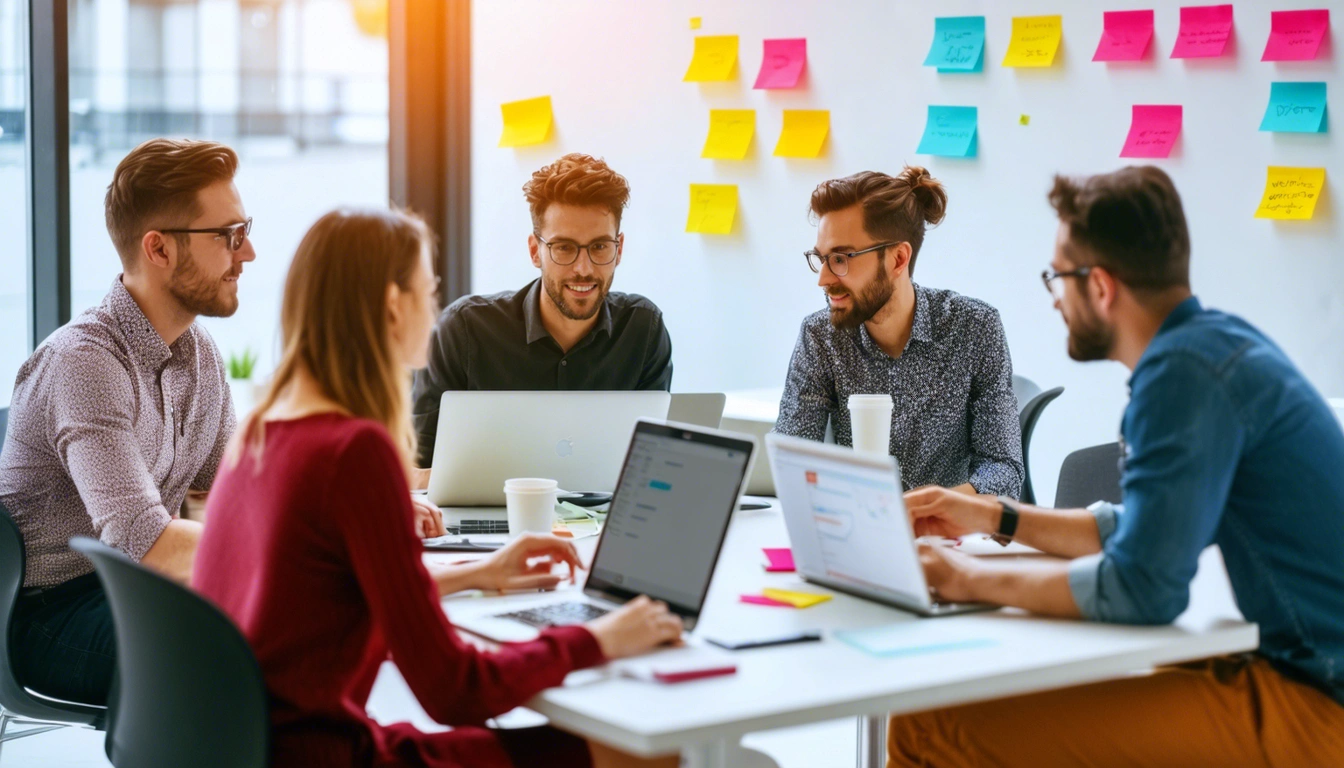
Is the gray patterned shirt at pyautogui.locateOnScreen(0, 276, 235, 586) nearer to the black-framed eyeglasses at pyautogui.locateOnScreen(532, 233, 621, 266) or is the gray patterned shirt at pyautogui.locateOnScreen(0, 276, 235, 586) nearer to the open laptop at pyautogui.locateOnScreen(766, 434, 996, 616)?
the black-framed eyeglasses at pyautogui.locateOnScreen(532, 233, 621, 266)

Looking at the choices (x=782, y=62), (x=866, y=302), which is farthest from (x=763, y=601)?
(x=782, y=62)

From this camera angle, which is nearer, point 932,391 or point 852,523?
point 852,523

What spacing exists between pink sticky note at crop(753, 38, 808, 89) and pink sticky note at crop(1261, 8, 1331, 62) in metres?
1.16

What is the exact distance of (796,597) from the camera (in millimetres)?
1687

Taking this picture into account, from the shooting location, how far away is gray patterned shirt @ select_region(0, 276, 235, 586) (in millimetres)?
1974

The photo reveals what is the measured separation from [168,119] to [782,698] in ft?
13.9

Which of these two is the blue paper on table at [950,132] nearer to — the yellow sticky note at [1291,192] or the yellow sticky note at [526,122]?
the yellow sticky note at [1291,192]

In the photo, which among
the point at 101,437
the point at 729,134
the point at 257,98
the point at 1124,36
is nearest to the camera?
the point at 101,437

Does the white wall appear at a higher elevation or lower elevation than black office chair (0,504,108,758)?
higher

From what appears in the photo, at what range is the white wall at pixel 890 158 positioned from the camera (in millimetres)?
2788

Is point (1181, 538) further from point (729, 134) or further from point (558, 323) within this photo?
point (729, 134)

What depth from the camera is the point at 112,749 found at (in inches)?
64.0

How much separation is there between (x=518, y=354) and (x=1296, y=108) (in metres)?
1.73

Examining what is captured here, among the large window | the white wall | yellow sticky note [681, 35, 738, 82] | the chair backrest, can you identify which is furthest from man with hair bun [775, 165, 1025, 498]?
the large window
